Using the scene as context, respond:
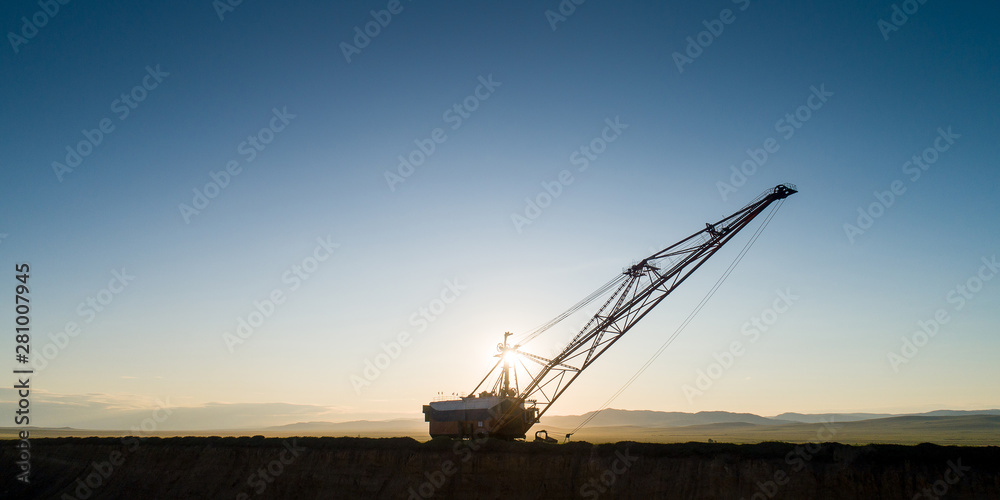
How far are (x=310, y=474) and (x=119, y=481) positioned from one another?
1865 cm

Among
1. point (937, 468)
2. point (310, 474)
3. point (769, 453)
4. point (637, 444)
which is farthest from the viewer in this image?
point (310, 474)

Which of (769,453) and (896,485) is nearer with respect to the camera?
(896,485)

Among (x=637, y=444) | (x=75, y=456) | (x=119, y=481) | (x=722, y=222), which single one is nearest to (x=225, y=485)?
(x=119, y=481)

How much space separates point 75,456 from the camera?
49938 mm

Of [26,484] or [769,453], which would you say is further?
[26,484]

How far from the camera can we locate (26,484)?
4719 centimetres

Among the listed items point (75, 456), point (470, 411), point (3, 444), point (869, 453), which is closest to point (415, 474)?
point (470, 411)

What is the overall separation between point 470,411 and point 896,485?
2602cm

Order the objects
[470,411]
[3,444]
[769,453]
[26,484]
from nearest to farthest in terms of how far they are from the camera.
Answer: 1. [769,453]
2. [470,411]
3. [26,484]
4. [3,444]

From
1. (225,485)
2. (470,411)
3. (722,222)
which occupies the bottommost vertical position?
(225,485)

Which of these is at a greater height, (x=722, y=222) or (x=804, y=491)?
(x=722, y=222)

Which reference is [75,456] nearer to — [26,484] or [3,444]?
[26,484]

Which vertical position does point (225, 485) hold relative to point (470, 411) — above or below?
below

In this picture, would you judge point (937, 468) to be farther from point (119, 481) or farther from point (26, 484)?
point (26, 484)
